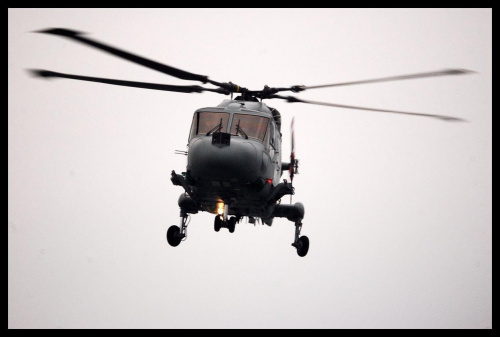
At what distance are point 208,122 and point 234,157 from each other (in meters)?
2.22

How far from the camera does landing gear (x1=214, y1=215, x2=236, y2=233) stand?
24.5 meters

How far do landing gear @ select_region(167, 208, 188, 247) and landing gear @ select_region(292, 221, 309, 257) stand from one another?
12.5ft

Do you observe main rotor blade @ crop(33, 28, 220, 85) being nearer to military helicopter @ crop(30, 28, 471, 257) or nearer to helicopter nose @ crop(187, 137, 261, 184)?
military helicopter @ crop(30, 28, 471, 257)

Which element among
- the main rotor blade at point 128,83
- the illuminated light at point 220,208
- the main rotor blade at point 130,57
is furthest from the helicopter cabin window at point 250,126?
the illuminated light at point 220,208

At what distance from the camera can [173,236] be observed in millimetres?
26516

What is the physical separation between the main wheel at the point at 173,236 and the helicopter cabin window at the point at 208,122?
3.87 metres

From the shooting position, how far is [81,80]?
20844mm

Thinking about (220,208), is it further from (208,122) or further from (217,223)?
(208,122)

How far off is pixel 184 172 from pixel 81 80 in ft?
14.7

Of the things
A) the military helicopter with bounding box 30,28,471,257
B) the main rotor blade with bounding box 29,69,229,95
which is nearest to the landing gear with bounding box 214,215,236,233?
the military helicopter with bounding box 30,28,471,257

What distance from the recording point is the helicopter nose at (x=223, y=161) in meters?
22.0

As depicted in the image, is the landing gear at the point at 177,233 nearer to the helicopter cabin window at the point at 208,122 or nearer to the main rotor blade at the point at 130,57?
the helicopter cabin window at the point at 208,122
